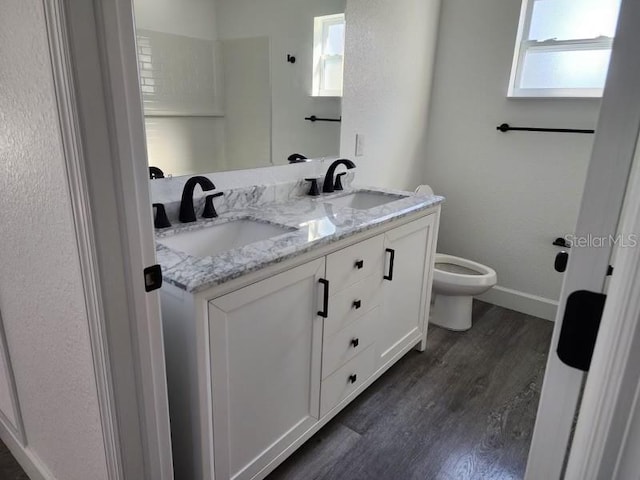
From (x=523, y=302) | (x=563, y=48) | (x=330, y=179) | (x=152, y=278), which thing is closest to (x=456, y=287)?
(x=523, y=302)

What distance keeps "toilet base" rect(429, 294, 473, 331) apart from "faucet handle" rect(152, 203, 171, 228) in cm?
178

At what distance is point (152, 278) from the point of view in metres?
0.94

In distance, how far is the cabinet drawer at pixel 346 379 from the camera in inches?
67.8

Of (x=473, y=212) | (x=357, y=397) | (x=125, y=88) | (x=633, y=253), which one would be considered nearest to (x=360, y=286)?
(x=357, y=397)

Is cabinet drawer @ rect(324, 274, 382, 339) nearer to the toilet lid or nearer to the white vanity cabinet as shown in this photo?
the white vanity cabinet

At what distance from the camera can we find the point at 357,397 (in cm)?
203

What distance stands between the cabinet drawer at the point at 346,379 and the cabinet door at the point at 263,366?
83 mm

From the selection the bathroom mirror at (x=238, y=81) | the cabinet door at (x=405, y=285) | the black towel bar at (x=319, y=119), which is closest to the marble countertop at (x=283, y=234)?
the cabinet door at (x=405, y=285)

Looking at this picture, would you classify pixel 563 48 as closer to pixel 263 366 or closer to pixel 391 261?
pixel 391 261

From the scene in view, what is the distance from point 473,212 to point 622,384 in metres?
2.65

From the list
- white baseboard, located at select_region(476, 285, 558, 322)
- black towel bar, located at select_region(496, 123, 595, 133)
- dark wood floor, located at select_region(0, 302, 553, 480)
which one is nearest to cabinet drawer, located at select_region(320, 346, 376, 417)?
dark wood floor, located at select_region(0, 302, 553, 480)

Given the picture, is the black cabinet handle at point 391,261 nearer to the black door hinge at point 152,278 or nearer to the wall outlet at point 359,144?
the wall outlet at point 359,144

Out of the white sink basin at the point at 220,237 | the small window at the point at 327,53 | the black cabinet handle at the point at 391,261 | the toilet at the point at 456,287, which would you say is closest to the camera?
the white sink basin at the point at 220,237

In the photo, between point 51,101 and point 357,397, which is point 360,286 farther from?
point 51,101
